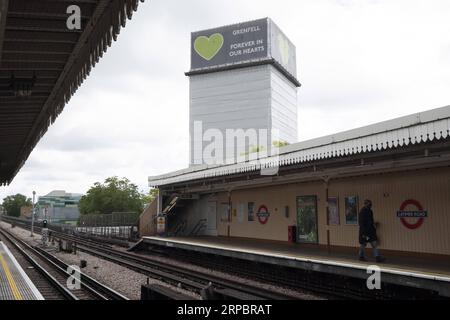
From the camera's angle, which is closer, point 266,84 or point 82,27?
point 82,27

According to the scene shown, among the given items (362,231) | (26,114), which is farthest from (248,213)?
(26,114)

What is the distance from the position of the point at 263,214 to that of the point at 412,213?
7.11 metres

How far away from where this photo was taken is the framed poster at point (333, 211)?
47.0ft

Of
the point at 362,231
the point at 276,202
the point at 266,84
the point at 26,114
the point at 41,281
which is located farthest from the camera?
the point at 266,84

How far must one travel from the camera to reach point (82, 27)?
22.7 feet

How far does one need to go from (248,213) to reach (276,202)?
2.21 meters

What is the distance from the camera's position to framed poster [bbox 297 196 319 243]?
15281 millimetres

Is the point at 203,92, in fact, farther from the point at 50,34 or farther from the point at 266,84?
the point at 50,34

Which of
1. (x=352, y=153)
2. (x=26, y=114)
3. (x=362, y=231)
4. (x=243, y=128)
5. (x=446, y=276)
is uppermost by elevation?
(x=243, y=128)

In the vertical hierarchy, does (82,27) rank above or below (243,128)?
below

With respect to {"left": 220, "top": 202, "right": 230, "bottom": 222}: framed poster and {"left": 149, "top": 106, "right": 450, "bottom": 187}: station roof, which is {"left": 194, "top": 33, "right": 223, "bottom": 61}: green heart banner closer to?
{"left": 220, "top": 202, "right": 230, "bottom": 222}: framed poster

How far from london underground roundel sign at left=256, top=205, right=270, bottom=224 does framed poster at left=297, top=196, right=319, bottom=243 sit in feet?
6.29

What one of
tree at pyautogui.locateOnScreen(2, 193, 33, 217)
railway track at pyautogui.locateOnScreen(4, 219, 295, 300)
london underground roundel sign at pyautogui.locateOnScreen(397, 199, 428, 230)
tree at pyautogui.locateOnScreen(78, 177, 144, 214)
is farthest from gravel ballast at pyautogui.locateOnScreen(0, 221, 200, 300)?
tree at pyautogui.locateOnScreen(2, 193, 33, 217)
